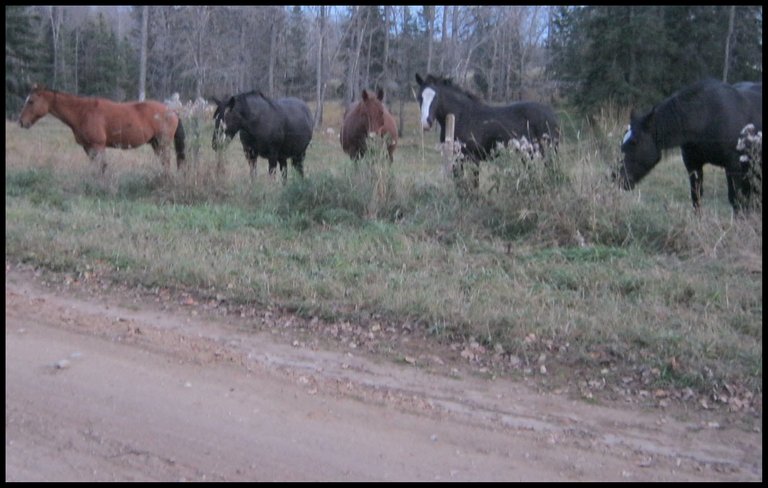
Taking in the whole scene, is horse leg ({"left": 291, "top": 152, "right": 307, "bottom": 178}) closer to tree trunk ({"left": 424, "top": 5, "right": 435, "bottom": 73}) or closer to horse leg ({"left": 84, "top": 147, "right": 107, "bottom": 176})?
horse leg ({"left": 84, "top": 147, "right": 107, "bottom": 176})

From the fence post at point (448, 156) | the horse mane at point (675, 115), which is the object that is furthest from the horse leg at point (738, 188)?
the fence post at point (448, 156)

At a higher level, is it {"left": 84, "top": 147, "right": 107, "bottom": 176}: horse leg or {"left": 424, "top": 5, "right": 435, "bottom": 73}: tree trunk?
{"left": 424, "top": 5, "right": 435, "bottom": 73}: tree trunk

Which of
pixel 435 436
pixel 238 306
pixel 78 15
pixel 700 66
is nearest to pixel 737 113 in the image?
pixel 238 306

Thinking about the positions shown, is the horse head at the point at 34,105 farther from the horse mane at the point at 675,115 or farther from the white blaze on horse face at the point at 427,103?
the horse mane at the point at 675,115

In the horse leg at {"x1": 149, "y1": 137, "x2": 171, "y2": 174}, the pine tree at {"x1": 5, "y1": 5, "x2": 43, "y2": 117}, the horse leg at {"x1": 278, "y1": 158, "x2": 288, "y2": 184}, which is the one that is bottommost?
the horse leg at {"x1": 278, "y1": 158, "x2": 288, "y2": 184}

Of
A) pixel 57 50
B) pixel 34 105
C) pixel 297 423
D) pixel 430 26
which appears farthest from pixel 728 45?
pixel 57 50

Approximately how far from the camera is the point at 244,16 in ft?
118

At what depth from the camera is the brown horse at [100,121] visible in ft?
45.7

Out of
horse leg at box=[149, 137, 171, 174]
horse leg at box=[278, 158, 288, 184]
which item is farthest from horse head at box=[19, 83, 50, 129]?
horse leg at box=[278, 158, 288, 184]

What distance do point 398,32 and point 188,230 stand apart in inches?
1251

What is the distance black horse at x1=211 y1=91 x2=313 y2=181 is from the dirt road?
6.97 metres

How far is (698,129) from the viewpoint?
33.9 feet

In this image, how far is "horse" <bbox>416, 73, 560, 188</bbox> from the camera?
11586 millimetres

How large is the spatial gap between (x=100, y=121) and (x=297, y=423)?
10.9 m
